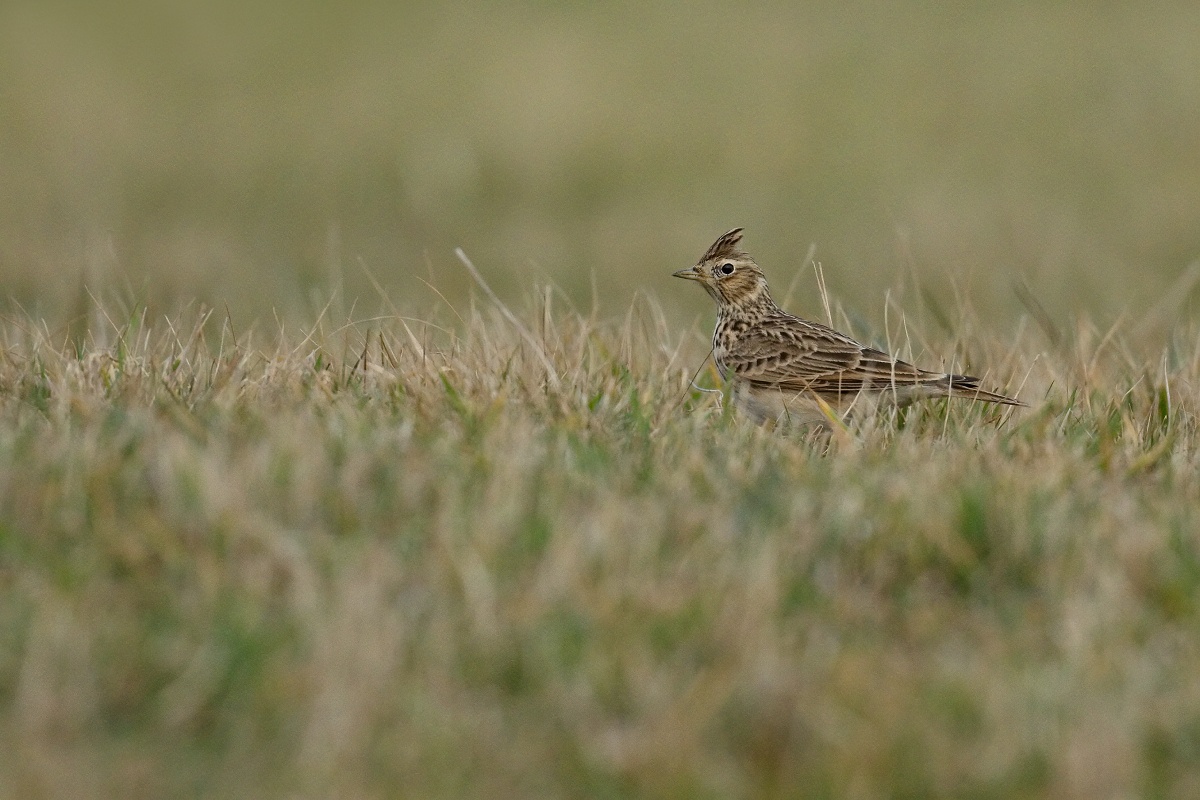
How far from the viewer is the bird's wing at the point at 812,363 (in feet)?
20.4

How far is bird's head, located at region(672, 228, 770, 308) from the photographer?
24.1 feet

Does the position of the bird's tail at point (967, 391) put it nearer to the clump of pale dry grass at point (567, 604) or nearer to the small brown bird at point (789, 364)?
the small brown bird at point (789, 364)

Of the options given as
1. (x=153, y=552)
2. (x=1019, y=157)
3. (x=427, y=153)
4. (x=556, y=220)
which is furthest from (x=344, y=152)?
(x=153, y=552)

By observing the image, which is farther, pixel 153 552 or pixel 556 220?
pixel 556 220

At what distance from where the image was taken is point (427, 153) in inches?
697

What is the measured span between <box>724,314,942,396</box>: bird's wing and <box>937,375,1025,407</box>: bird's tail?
0.07m

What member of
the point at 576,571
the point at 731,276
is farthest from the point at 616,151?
the point at 576,571

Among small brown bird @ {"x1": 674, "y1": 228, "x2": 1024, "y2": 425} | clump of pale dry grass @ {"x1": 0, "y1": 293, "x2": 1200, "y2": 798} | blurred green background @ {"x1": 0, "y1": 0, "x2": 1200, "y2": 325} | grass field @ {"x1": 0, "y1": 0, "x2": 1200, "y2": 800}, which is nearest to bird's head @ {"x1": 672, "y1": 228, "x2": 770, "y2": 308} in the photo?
→ small brown bird @ {"x1": 674, "y1": 228, "x2": 1024, "y2": 425}

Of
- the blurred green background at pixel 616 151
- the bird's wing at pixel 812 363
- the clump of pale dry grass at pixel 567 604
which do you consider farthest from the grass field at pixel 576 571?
the blurred green background at pixel 616 151

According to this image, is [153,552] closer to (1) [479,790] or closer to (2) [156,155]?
(1) [479,790]

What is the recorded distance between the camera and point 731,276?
Result: 7355mm

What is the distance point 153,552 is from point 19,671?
509 millimetres

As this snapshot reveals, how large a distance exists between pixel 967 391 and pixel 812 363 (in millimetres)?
836

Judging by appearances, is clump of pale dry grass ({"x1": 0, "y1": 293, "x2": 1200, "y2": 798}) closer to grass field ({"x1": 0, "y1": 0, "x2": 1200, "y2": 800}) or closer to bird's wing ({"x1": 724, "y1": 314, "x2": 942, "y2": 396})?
grass field ({"x1": 0, "y1": 0, "x2": 1200, "y2": 800})
